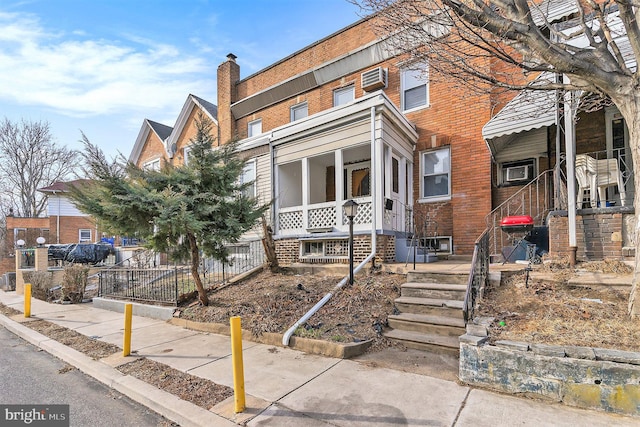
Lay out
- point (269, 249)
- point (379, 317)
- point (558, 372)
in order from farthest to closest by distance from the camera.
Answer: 1. point (269, 249)
2. point (379, 317)
3. point (558, 372)

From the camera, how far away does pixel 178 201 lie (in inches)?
250

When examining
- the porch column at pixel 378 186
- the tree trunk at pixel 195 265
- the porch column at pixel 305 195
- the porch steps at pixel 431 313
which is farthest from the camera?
the porch column at pixel 305 195

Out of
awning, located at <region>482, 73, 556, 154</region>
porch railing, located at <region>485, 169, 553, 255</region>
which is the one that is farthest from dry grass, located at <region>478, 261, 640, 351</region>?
awning, located at <region>482, 73, 556, 154</region>

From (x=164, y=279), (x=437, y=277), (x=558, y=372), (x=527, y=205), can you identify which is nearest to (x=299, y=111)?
(x=164, y=279)

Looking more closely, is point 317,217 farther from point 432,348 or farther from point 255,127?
point 255,127

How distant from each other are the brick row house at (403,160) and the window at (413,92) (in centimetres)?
3

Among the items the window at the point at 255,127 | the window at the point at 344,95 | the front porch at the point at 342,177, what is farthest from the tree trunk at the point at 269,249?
the window at the point at 255,127

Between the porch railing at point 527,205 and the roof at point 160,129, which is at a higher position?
the roof at point 160,129

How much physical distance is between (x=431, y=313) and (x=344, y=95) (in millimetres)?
9721

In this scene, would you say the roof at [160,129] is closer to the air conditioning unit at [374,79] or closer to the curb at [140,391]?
the air conditioning unit at [374,79]

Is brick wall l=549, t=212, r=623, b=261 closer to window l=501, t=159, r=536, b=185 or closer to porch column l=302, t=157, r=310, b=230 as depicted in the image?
window l=501, t=159, r=536, b=185

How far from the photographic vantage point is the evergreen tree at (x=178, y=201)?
6.32 metres

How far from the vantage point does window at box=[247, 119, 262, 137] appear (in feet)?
51.0

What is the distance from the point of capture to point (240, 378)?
338 centimetres
